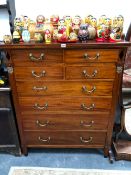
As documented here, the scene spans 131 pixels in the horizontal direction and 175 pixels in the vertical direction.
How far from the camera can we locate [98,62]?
1.39m

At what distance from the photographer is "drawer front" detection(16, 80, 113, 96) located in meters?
1.47

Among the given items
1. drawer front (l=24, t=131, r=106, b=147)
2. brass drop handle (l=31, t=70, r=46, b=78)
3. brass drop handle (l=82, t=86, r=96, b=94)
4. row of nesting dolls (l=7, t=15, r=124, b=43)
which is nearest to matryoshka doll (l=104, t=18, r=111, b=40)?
row of nesting dolls (l=7, t=15, r=124, b=43)

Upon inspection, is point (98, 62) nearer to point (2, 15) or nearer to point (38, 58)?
point (38, 58)

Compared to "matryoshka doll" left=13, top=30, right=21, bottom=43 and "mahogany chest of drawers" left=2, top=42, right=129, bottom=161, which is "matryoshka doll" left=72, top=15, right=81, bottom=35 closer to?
"mahogany chest of drawers" left=2, top=42, right=129, bottom=161

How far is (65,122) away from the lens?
1.65 meters

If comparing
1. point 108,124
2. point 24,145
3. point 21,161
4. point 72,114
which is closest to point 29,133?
point 24,145

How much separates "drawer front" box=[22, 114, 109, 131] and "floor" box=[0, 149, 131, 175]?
1.07 ft

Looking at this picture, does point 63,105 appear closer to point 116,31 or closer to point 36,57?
point 36,57

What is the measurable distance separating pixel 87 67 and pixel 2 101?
28.5 inches

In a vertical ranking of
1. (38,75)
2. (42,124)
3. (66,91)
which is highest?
(38,75)

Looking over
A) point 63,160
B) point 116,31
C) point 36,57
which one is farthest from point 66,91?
point 63,160

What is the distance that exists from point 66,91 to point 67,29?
1.49 ft

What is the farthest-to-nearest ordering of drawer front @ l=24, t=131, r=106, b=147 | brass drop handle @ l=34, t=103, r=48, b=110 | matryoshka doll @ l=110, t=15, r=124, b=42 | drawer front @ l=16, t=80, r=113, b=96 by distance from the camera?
drawer front @ l=24, t=131, r=106, b=147 < brass drop handle @ l=34, t=103, r=48, b=110 < drawer front @ l=16, t=80, r=113, b=96 < matryoshka doll @ l=110, t=15, r=124, b=42

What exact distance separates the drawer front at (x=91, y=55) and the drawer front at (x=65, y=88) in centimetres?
17
